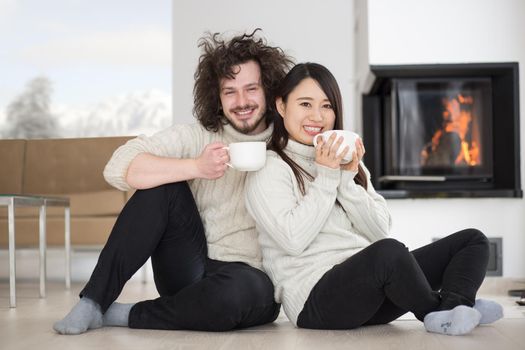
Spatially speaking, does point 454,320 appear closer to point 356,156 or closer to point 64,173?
point 356,156

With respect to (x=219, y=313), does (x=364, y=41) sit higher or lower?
higher

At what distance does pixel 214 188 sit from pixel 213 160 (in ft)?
0.92

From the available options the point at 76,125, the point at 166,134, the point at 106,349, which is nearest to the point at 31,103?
the point at 76,125

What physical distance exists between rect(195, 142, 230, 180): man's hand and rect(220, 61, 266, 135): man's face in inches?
9.7

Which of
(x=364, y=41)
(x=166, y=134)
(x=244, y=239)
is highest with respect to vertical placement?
(x=364, y=41)

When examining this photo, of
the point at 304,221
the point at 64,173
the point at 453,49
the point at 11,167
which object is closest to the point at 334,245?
the point at 304,221

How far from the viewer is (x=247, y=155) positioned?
6.52 ft

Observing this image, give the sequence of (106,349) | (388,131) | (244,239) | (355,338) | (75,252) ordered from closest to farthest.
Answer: (106,349)
(355,338)
(244,239)
(388,131)
(75,252)

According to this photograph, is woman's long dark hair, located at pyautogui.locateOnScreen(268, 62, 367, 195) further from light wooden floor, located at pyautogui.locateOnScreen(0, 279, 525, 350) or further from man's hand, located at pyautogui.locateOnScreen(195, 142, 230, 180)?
light wooden floor, located at pyautogui.locateOnScreen(0, 279, 525, 350)

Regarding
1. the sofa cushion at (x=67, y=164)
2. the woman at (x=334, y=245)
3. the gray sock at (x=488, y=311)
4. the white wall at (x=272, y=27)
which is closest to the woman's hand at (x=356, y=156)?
the woman at (x=334, y=245)

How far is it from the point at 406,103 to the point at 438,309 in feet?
7.36

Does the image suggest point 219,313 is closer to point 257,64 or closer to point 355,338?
point 355,338

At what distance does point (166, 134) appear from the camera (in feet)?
7.63

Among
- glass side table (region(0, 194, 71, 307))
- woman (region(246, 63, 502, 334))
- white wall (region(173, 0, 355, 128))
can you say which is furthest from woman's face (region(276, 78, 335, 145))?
white wall (region(173, 0, 355, 128))
